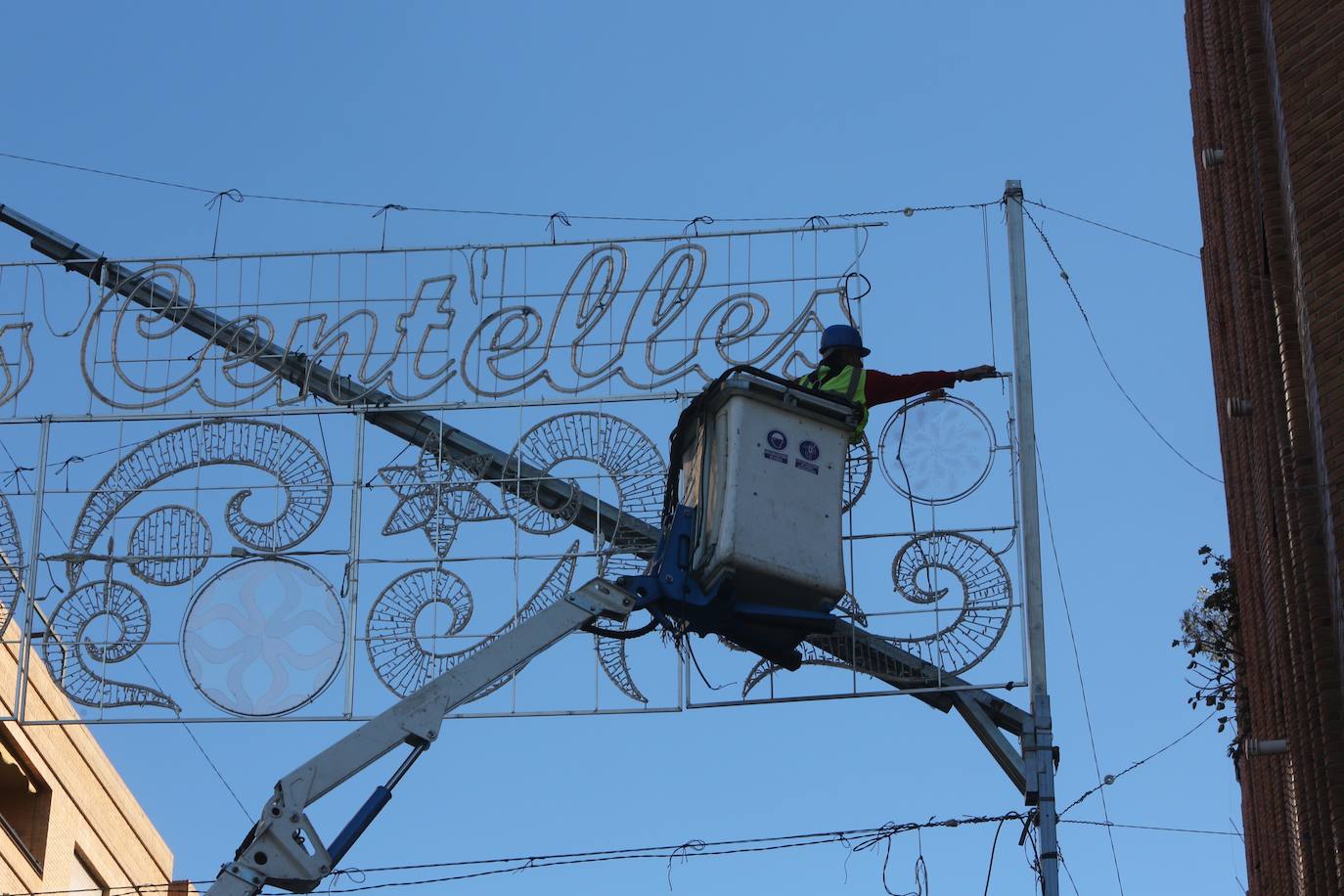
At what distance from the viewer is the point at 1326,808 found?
1823 centimetres

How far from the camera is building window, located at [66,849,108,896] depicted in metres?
36.5

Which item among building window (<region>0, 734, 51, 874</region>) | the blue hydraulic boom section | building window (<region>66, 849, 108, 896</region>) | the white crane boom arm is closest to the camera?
the white crane boom arm

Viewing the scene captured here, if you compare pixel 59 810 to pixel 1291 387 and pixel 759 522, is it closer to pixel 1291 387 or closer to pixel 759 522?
pixel 759 522

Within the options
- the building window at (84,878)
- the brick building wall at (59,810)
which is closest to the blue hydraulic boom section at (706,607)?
the brick building wall at (59,810)

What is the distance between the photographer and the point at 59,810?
117 ft

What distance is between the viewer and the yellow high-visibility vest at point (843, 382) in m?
23.3

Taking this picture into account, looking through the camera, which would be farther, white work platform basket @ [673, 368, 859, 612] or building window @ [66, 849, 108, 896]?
building window @ [66, 849, 108, 896]

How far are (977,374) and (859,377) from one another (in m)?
1.51

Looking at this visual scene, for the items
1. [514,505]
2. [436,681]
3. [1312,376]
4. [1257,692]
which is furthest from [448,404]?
[1312,376]

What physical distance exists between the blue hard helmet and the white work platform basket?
1.55m

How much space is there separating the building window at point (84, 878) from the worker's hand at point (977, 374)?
694 inches

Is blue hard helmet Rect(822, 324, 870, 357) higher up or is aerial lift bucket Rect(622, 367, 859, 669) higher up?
blue hard helmet Rect(822, 324, 870, 357)

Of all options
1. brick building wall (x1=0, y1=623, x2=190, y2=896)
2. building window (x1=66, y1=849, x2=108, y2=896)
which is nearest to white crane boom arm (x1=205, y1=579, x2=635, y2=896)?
brick building wall (x1=0, y1=623, x2=190, y2=896)

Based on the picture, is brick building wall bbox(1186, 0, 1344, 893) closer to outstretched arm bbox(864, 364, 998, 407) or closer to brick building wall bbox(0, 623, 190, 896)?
outstretched arm bbox(864, 364, 998, 407)
